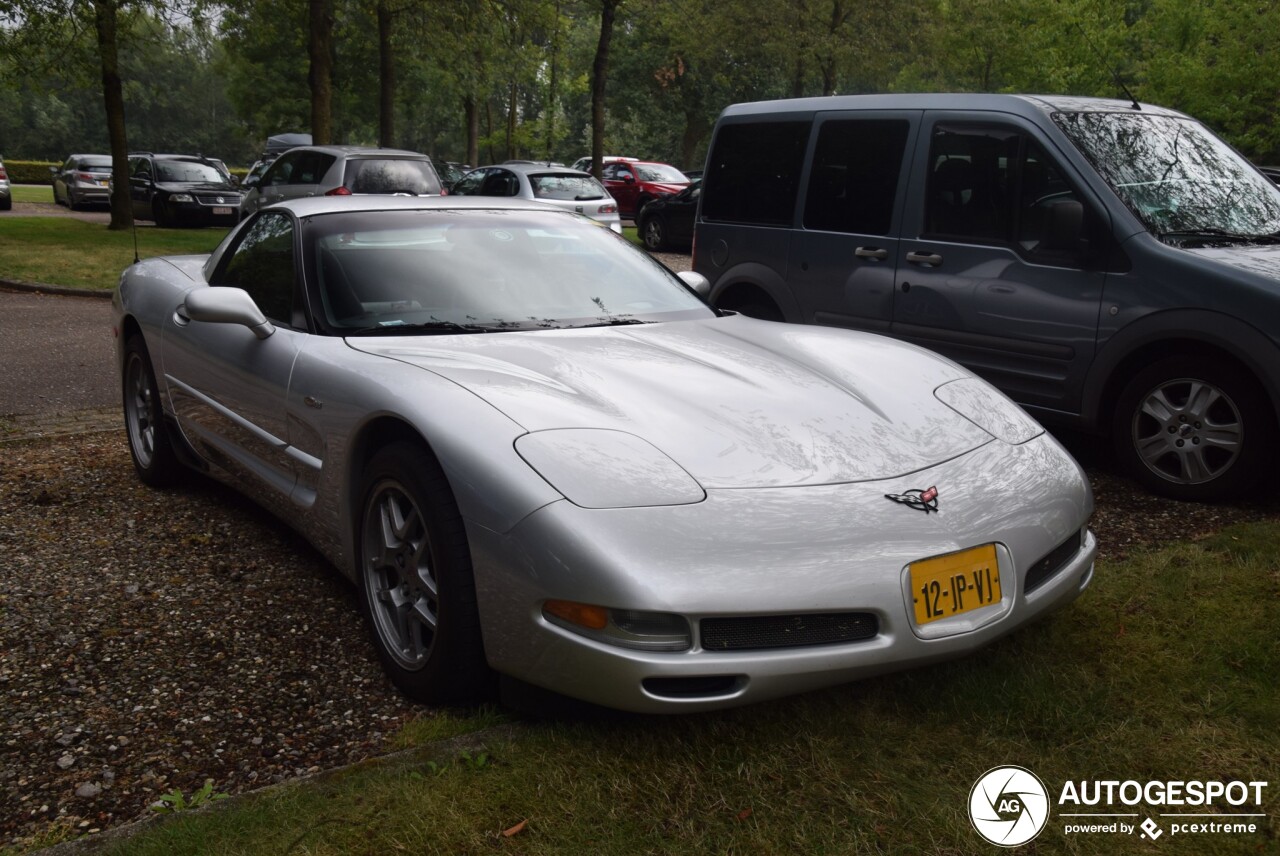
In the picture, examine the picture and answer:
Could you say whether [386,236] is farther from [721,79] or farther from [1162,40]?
[721,79]

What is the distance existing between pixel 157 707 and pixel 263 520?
1693 millimetres

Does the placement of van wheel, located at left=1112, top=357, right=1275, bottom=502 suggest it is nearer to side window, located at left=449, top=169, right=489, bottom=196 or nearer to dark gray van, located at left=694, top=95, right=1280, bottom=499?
dark gray van, located at left=694, top=95, right=1280, bottom=499

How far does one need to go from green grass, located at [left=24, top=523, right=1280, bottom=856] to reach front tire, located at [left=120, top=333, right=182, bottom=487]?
268 centimetres

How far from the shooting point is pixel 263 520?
15.4ft

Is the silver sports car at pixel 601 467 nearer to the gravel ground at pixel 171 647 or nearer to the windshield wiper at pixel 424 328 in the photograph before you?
the windshield wiper at pixel 424 328

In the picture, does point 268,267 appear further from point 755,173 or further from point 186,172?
point 186,172

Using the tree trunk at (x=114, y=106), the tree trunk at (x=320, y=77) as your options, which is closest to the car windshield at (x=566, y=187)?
the tree trunk at (x=320, y=77)

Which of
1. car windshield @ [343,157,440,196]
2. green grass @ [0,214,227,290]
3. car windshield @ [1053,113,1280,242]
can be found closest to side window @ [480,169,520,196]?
car windshield @ [343,157,440,196]

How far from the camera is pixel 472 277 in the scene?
397 centimetres

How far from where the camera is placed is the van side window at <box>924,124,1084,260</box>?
205 inches

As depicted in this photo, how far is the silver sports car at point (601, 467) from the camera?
2.54 m

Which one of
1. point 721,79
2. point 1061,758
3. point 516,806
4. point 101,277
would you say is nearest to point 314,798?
point 516,806

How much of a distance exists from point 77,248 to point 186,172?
265 inches

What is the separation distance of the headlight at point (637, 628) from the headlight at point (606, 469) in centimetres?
24
